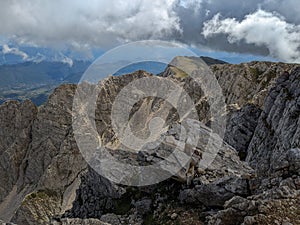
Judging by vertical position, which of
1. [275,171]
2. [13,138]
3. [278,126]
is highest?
[278,126]

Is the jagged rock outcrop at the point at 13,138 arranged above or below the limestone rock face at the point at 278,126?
below

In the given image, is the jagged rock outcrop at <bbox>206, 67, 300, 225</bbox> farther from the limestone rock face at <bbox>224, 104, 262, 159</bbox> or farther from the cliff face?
the limestone rock face at <bbox>224, 104, 262, 159</bbox>

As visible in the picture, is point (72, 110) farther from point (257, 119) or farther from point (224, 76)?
point (257, 119)

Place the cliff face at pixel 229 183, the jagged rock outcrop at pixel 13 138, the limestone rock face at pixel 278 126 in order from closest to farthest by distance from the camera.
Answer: the cliff face at pixel 229 183 < the limestone rock face at pixel 278 126 < the jagged rock outcrop at pixel 13 138

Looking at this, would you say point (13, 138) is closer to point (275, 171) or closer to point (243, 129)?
point (243, 129)

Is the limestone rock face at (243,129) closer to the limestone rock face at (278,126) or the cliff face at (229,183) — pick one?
the cliff face at (229,183)

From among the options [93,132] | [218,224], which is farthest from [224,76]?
[218,224]

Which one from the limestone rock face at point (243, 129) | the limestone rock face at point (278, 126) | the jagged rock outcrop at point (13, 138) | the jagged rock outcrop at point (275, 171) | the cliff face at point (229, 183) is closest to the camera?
the jagged rock outcrop at point (275, 171)

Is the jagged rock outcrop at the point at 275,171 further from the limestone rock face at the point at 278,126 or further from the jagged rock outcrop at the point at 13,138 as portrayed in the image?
the jagged rock outcrop at the point at 13,138

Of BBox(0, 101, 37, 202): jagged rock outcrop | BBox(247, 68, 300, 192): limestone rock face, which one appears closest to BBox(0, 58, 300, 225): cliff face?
BBox(247, 68, 300, 192): limestone rock face

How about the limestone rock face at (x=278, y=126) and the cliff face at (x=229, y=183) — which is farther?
the limestone rock face at (x=278, y=126)

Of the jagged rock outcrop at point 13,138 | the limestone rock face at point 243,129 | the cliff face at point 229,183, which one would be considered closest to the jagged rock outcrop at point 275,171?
the cliff face at point 229,183

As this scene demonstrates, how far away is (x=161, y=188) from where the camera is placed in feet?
105

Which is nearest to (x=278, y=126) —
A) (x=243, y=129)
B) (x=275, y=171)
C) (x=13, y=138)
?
(x=243, y=129)
